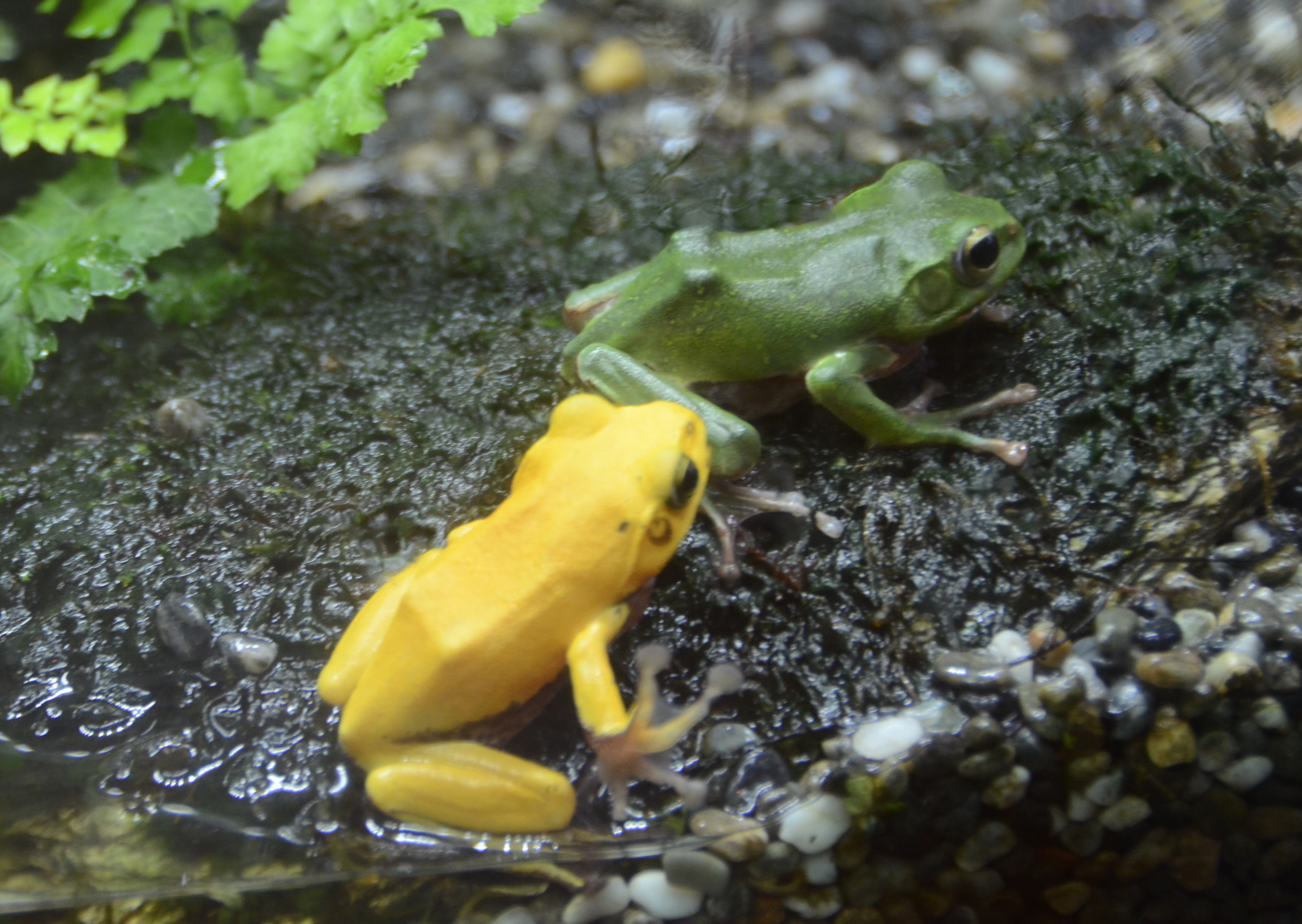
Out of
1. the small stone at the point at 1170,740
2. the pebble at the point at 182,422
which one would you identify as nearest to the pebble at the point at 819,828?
the small stone at the point at 1170,740

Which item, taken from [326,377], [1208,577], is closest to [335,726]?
[326,377]

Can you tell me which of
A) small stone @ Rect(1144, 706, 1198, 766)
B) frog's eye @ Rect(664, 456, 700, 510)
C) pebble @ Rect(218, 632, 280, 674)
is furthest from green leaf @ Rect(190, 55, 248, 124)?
small stone @ Rect(1144, 706, 1198, 766)

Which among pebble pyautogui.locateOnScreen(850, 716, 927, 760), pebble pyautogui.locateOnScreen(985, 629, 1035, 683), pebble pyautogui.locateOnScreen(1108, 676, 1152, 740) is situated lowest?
pebble pyautogui.locateOnScreen(850, 716, 927, 760)

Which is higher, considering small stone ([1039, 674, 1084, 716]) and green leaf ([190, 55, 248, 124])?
green leaf ([190, 55, 248, 124])

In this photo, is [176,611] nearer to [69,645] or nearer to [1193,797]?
[69,645]

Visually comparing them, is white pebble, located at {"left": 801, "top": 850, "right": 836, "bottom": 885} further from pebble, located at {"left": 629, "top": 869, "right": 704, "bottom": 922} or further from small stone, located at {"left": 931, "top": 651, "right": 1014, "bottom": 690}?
small stone, located at {"left": 931, "top": 651, "right": 1014, "bottom": 690}

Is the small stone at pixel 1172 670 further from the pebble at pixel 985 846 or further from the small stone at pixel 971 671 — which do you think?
the pebble at pixel 985 846
